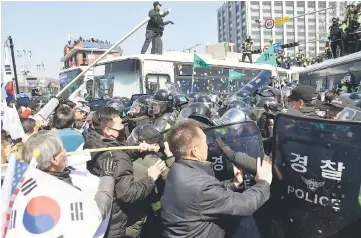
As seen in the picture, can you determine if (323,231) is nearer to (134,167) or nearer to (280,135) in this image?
(280,135)

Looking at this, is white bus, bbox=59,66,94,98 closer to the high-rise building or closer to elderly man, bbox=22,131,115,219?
elderly man, bbox=22,131,115,219

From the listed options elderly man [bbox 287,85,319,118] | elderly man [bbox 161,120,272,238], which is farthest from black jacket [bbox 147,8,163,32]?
elderly man [bbox 161,120,272,238]

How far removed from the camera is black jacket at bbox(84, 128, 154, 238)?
114 inches

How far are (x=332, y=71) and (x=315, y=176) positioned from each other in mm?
16003

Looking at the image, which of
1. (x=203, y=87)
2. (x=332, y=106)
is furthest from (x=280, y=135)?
(x=203, y=87)

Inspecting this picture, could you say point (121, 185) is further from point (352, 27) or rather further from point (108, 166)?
point (352, 27)

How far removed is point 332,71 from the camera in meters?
17.0

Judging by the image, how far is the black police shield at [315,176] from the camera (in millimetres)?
2156

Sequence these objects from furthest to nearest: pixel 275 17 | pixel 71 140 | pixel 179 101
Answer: pixel 275 17, pixel 179 101, pixel 71 140

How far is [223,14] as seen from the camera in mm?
141250

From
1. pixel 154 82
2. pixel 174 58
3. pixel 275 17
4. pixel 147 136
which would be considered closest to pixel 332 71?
pixel 174 58

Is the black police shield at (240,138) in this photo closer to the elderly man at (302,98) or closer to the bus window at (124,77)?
the elderly man at (302,98)

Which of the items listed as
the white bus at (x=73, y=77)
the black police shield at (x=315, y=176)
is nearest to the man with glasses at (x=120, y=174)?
the black police shield at (x=315, y=176)

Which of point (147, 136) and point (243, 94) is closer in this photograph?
point (147, 136)
